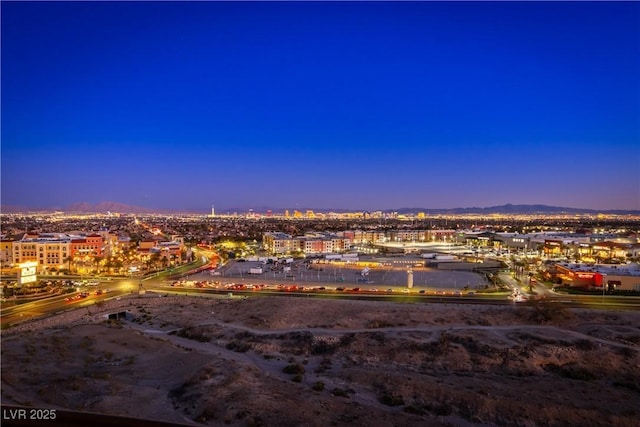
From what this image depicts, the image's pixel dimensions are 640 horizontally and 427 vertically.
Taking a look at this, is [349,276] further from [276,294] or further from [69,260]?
[69,260]

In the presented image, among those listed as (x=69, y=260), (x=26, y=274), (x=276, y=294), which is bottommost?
(x=276, y=294)

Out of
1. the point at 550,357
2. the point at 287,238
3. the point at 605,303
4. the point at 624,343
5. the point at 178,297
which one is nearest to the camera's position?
the point at 550,357

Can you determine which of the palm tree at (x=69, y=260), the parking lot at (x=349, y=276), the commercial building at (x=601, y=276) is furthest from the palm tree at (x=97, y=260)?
the commercial building at (x=601, y=276)

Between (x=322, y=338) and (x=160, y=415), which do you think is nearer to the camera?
(x=160, y=415)

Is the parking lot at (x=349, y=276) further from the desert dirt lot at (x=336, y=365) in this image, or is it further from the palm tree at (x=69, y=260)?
the palm tree at (x=69, y=260)

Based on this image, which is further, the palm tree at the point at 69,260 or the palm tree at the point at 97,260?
the palm tree at the point at 69,260

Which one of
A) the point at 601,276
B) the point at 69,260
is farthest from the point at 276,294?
the point at 69,260

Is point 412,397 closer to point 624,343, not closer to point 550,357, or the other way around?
point 550,357

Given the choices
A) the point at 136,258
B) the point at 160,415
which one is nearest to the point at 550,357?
the point at 160,415

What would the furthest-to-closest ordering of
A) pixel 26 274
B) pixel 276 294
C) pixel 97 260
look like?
1. pixel 97 260
2. pixel 26 274
3. pixel 276 294
